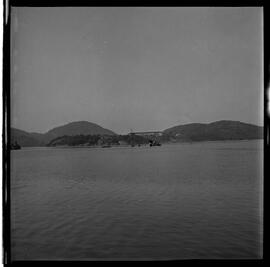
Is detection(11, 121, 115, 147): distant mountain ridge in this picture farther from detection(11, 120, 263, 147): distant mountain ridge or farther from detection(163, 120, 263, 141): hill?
detection(163, 120, 263, 141): hill

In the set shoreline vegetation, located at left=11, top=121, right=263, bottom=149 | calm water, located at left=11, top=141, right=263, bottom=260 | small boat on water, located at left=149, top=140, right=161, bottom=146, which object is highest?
shoreline vegetation, located at left=11, top=121, right=263, bottom=149

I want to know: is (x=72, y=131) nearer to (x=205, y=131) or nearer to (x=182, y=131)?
(x=182, y=131)

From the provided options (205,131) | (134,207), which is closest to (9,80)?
(134,207)

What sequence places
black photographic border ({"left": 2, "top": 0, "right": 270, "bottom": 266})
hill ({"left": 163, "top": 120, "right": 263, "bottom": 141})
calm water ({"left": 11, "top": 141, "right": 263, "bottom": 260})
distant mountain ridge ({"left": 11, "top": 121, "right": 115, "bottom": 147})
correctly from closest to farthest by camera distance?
black photographic border ({"left": 2, "top": 0, "right": 270, "bottom": 266}) → calm water ({"left": 11, "top": 141, "right": 263, "bottom": 260}) → distant mountain ridge ({"left": 11, "top": 121, "right": 115, "bottom": 147}) → hill ({"left": 163, "top": 120, "right": 263, "bottom": 141})

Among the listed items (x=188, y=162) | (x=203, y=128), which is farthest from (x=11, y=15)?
(x=188, y=162)

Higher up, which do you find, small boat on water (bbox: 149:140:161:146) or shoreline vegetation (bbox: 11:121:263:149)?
shoreline vegetation (bbox: 11:121:263:149)

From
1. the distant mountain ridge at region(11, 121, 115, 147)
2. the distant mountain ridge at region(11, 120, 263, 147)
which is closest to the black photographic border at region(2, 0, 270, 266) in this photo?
the distant mountain ridge at region(11, 121, 115, 147)

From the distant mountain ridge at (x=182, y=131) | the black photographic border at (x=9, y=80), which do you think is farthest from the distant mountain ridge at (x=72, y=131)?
the black photographic border at (x=9, y=80)
